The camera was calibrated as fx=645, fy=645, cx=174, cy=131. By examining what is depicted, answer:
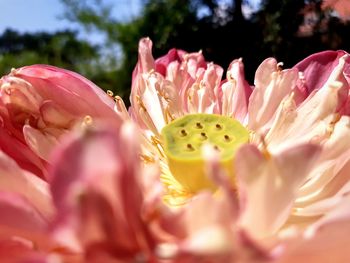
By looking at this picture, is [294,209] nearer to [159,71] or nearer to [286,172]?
[286,172]

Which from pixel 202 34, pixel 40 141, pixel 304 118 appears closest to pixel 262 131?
pixel 304 118

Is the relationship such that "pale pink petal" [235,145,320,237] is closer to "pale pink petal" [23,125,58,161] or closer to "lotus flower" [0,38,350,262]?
"lotus flower" [0,38,350,262]

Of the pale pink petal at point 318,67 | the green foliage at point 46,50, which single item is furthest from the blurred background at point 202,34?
the pale pink petal at point 318,67

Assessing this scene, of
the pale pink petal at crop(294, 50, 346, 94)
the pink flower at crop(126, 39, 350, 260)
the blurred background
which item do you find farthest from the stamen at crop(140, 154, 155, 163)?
the blurred background

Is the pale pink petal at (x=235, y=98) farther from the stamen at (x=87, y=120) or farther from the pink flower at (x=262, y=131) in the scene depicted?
the stamen at (x=87, y=120)

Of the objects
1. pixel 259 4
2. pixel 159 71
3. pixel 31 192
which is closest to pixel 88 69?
pixel 259 4
